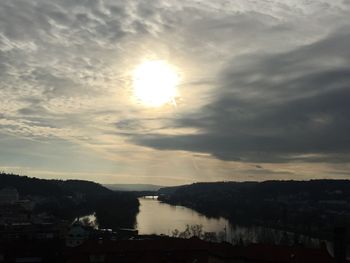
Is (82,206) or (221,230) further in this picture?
(82,206)

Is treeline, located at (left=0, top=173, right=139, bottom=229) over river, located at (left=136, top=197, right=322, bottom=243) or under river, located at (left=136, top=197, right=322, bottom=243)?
over

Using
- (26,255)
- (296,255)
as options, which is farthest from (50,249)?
(296,255)

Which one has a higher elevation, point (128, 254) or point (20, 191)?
point (20, 191)

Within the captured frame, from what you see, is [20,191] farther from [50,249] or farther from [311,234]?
[50,249]

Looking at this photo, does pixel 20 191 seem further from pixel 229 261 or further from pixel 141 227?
pixel 229 261

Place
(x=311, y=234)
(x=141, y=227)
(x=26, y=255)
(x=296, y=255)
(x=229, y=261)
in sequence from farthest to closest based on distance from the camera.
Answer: (x=141, y=227), (x=311, y=234), (x=26, y=255), (x=229, y=261), (x=296, y=255)

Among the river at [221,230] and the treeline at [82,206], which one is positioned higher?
the treeline at [82,206]

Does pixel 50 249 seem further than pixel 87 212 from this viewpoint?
No

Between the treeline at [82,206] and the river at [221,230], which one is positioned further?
the treeline at [82,206]

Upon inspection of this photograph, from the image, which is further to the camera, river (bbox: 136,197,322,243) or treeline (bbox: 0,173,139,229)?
treeline (bbox: 0,173,139,229)

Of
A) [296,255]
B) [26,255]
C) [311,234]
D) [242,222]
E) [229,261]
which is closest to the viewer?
[296,255]

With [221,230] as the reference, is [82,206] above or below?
above
